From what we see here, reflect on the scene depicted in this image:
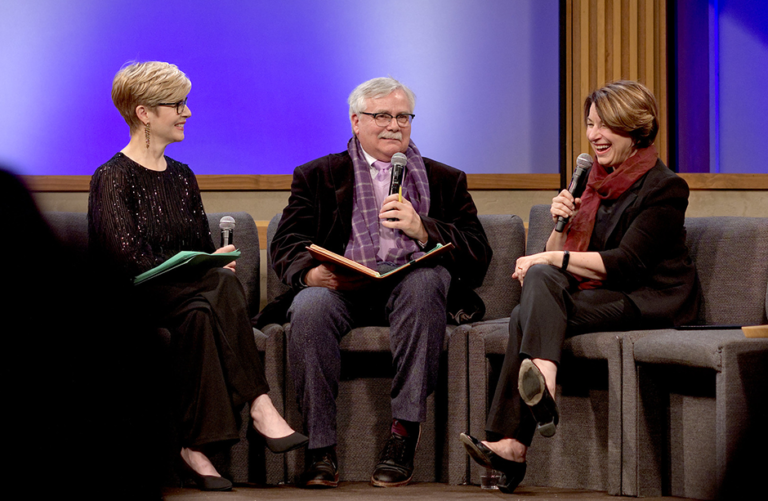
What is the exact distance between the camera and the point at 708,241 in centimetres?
266

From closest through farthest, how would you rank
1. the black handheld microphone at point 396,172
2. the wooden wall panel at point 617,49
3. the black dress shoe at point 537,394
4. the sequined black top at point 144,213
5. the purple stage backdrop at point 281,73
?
the black dress shoe at point 537,394 → the sequined black top at point 144,213 → the black handheld microphone at point 396,172 → the wooden wall panel at point 617,49 → the purple stage backdrop at point 281,73

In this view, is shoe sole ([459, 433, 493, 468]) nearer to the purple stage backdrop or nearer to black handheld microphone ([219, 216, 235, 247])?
black handheld microphone ([219, 216, 235, 247])

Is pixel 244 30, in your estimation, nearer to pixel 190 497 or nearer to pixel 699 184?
pixel 699 184

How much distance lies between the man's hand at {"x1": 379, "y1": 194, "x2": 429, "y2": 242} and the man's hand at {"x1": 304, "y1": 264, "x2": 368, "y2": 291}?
230mm

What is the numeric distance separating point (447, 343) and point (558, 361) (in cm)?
44

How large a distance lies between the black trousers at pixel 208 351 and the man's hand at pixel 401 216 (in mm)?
541

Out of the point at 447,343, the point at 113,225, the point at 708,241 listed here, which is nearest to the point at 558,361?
the point at 447,343

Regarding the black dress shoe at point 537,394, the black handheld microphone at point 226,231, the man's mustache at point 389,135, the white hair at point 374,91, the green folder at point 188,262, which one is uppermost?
the white hair at point 374,91

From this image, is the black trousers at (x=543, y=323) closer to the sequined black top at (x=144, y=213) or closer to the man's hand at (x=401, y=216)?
the man's hand at (x=401, y=216)

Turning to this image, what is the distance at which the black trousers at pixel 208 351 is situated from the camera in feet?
7.29

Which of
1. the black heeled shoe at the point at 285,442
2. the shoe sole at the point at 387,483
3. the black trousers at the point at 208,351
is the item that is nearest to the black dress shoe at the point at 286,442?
the black heeled shoe at the point at 285,442

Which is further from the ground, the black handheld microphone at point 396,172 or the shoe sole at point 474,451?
the black handheld microphone at point 396,172

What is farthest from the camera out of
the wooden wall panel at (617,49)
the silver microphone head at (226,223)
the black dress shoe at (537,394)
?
the wooden wall panel at (617,49)

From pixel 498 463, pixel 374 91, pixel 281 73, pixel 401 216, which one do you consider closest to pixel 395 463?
pixel 498 463
